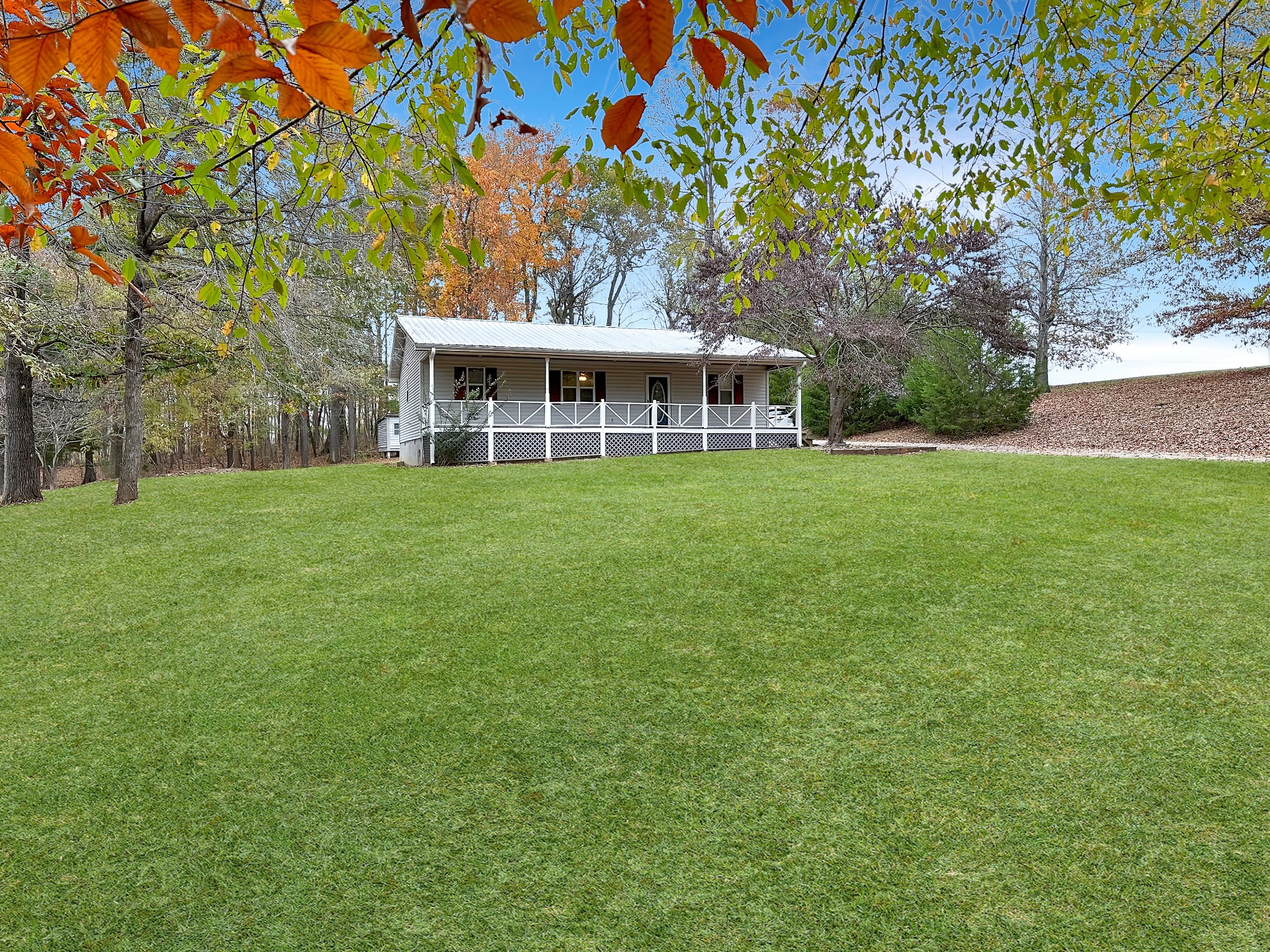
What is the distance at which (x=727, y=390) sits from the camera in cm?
2338

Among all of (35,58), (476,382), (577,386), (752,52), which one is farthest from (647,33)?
(577,386)

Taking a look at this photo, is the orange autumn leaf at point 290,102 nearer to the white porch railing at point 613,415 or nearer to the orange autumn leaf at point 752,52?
the orange autumn leaf at point 752,52

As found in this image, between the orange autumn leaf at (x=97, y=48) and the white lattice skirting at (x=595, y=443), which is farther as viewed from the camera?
the white lattice skirting at (x=595, y=443)

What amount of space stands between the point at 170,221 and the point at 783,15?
12368 mm

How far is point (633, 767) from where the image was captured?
10.7 ft

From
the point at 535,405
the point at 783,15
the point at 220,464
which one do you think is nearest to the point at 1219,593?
the point at 783,15

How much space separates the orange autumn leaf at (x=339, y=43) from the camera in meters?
1.02

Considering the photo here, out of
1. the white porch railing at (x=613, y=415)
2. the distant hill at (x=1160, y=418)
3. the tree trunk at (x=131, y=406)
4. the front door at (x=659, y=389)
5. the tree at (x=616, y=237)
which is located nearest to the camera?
the tree trunk at (x=131, y=406)

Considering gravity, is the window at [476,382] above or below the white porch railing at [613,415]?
above

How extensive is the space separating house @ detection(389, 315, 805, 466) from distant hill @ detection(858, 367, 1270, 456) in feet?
18.2

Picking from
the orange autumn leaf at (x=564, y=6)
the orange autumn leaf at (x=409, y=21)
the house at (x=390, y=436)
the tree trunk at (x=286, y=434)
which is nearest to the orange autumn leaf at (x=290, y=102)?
the orange autumn leaf at (x=409, y=21)

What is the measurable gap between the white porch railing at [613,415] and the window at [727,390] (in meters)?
0.55

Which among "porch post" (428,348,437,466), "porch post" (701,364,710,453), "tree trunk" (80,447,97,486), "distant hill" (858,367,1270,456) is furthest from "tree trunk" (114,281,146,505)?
"distant hill" (858,367,1270,456)

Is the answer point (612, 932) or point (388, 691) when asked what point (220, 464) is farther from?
point (612, 932)
